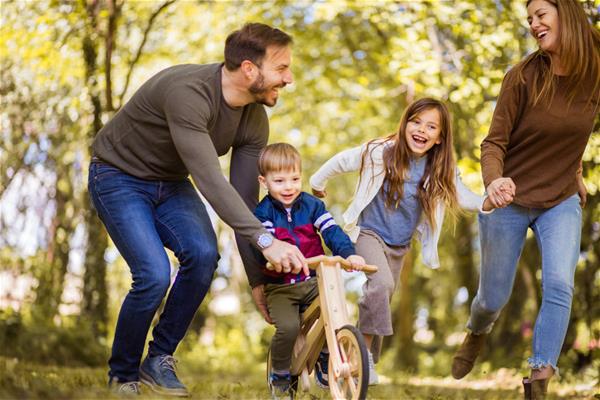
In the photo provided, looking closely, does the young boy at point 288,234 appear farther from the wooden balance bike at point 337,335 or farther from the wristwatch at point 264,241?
the wristwatch at point 264,241

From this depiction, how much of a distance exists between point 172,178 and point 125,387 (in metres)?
1.03

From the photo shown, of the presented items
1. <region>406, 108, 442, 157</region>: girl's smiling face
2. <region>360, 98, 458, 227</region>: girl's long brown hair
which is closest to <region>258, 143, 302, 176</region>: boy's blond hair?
<region>360, 98, 458, 227</region>: girl's long brown hair

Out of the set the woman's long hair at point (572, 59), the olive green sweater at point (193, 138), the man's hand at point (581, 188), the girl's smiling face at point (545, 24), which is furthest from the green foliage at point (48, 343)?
the girl's smiling face at point (545, 24)

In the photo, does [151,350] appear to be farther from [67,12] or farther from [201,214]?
[67,12]

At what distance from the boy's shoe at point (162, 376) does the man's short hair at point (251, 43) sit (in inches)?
56.9

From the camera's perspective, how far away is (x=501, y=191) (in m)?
4.16

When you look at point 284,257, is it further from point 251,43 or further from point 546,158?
point 546,158

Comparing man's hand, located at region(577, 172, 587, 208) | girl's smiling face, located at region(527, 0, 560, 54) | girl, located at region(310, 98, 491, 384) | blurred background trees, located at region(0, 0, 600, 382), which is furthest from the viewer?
blurred background trees, located at region(0, 0, 600, 382)

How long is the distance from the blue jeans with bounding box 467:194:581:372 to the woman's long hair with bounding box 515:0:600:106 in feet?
1.80

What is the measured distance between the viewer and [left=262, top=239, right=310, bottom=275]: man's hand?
3.69m

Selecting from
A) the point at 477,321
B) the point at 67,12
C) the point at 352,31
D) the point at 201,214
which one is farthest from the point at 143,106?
the point at 352,31

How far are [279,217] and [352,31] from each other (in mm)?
7277

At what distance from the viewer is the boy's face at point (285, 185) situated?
4273 millimetres

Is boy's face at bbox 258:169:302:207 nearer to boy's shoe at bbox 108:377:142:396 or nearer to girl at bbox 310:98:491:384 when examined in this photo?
girl at bbox 310:98:491:384
